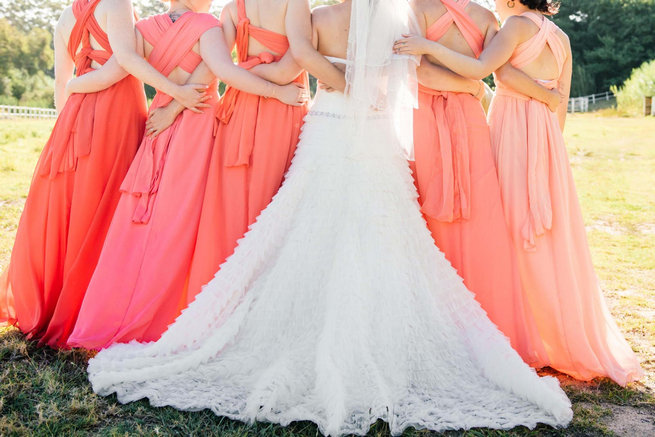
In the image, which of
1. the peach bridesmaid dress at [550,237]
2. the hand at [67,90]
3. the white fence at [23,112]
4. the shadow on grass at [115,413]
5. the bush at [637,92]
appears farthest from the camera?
the bush at [637,92]

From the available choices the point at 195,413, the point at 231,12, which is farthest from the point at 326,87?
the point at 195,413

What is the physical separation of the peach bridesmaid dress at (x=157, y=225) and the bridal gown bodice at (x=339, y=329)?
26 centimetres

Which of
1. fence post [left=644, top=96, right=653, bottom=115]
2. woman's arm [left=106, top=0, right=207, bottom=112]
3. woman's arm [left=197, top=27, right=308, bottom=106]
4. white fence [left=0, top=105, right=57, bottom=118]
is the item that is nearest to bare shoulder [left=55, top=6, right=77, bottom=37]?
woman's arm [left=106, top=0, right=207, bottom=112]

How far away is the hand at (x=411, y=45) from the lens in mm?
3641

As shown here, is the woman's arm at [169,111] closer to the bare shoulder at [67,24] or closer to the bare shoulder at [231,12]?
the bare shoulder at [231,12]

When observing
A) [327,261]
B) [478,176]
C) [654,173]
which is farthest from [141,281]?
[654,173]

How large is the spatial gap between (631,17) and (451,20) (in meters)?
52.5

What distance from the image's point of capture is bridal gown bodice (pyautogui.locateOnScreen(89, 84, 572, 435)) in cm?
307

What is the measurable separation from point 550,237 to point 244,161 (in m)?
1.96

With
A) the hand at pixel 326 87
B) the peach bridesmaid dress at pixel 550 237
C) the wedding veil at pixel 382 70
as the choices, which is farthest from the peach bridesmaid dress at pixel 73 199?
the peach bridesmaid dress at pixel 550 237

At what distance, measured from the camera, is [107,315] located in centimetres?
382

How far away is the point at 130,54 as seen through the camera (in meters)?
3.90

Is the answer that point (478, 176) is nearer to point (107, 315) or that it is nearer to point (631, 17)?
point (107, 315)

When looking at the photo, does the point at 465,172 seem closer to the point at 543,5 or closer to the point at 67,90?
the point at 543,5
